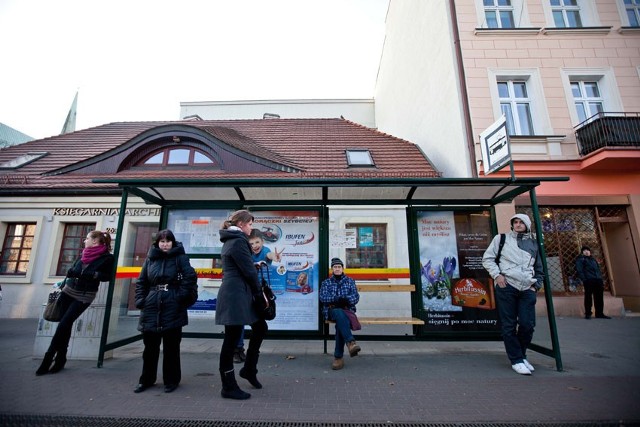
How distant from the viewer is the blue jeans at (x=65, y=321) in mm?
4117

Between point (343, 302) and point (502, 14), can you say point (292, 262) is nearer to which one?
point (343, 302)

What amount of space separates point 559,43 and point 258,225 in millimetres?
11301

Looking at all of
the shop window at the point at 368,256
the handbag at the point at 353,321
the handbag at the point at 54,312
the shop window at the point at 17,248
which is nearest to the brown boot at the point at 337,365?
the handbag at the point at 353,321

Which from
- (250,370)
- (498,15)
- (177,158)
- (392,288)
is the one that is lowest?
(250,370)

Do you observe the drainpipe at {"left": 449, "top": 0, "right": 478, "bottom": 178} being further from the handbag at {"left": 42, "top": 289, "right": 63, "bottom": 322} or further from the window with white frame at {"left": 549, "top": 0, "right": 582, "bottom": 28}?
the handbag at {"left": 42, "top": 289, "right": 63, "bottom": 322}

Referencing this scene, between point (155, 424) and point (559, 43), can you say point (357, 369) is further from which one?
point (559, 43)

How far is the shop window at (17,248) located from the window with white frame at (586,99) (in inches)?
709

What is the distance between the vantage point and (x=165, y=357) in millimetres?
3559

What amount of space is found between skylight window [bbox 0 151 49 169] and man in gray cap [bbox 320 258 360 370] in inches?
524

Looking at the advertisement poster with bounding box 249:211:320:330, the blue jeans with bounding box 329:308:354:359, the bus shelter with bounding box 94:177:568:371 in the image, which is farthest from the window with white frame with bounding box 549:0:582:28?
the blue jeans with bounding box 329:308:354:359

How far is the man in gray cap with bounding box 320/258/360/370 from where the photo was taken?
443 cm

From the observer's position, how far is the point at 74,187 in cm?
1002

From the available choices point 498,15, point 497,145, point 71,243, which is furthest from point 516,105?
point 71,243

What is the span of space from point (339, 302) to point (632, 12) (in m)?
14.1
